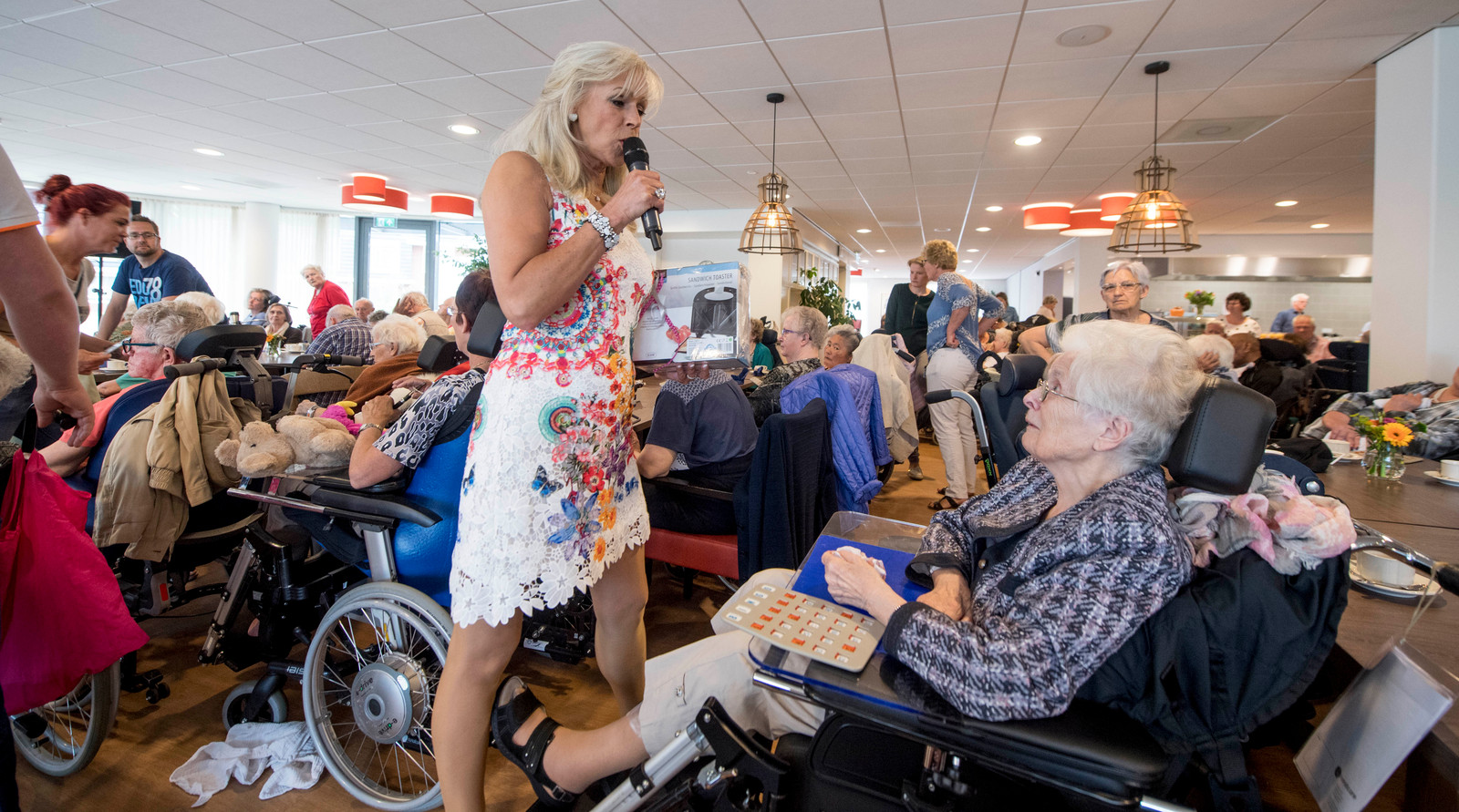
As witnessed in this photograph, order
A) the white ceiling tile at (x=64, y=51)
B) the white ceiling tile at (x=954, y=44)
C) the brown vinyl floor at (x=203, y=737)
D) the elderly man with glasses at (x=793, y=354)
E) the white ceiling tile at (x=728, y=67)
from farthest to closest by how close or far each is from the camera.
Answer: the white ceiling tile at (x=64, y=51)
the white ceiling tile at (x=728, y=67)
the white ceiling tile at (x=954, y=44)
the elderly man with glasses at (x=793, y=354)
the brown vinyl floor at (x=203, y=737)

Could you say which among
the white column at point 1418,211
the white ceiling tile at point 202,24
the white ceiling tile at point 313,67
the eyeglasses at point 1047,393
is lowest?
the eyeglasses at point 1047,393

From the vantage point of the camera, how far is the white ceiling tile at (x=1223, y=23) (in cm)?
325

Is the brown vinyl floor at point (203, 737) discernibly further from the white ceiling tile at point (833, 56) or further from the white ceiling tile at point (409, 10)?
the white ceiling tile at point (833, 56)

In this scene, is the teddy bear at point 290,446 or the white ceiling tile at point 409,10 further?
the white ceiling tile at point 409,10

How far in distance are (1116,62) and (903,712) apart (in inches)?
175

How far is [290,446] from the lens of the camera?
65.7 inches

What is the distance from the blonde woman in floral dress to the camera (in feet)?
3.72

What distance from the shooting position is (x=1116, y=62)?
3963 millimetres

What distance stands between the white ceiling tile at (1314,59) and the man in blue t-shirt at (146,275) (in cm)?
600

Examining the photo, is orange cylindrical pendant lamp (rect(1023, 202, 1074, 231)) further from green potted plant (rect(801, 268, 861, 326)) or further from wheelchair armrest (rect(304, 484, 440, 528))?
wheelchair armrest (rect(304, 484, 440, 528))

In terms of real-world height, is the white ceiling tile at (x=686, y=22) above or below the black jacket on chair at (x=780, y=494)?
above

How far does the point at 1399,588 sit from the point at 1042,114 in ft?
15.2

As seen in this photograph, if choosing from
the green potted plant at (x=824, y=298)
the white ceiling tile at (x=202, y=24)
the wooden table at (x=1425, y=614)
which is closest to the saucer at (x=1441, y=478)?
the wooden table at (x=1425, y=614)

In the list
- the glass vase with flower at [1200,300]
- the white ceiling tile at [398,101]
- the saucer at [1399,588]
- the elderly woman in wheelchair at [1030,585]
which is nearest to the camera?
the elderly woman in wheelchair at [1030,585]
